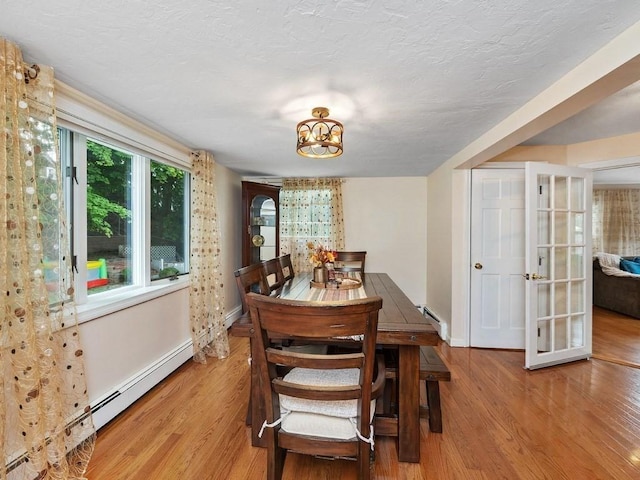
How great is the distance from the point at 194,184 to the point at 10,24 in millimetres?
1792

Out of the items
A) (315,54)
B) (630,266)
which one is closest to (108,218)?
(315,54)

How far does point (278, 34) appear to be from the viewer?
3.99 feet

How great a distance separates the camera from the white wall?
423 cm

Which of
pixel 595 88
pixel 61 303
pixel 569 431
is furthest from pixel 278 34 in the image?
pixel 569 431

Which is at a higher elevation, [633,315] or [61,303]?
[61,303]

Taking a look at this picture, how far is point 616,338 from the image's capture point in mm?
3494

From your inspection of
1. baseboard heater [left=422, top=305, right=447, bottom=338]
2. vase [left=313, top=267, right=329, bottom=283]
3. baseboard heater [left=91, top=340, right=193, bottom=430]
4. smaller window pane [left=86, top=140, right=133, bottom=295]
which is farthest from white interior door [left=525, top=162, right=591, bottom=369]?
smaller window pane [left=86, top=140, right=133, bottom=295]

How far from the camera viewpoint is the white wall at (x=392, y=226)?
13.9 ft

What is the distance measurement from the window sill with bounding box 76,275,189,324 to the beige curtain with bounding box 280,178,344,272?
69.7 inches

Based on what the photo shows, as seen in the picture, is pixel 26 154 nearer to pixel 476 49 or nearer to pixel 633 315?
pixel 476 49

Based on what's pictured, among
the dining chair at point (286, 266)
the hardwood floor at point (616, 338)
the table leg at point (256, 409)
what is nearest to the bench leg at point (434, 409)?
the table leg at point (256, 409)

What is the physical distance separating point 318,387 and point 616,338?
4.32 m

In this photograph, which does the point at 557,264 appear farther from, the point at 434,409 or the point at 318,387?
the point at 318,387

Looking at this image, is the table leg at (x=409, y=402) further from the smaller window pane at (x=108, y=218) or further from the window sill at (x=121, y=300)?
the smaller window pane at (x=108, y=218)
